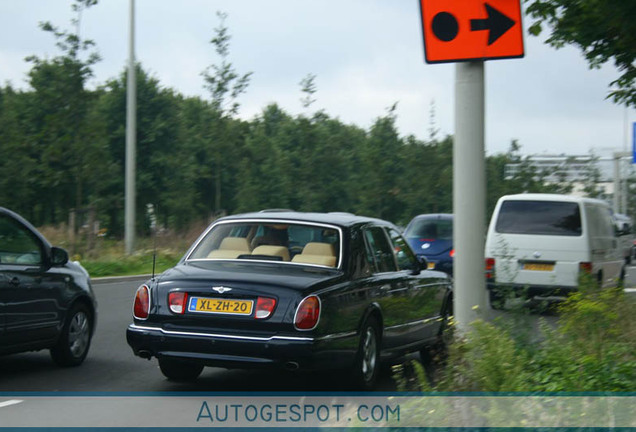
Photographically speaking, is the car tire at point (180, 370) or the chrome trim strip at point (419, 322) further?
the chrome trim strip at point (419, 322)

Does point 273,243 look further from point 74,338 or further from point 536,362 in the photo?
point 536,362

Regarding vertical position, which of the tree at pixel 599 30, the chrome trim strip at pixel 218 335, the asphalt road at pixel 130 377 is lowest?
the asphalt road at pixel 130 377

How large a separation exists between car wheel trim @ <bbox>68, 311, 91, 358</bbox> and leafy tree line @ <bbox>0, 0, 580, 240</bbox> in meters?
17.2

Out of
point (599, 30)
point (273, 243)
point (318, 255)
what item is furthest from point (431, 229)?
point (318, 255)

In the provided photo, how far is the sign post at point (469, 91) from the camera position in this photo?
7.45 m

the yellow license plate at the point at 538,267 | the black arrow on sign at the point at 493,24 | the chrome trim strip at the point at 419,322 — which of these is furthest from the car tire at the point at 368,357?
the yellow license plate at the point at 538,267

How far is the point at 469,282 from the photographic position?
7762mm

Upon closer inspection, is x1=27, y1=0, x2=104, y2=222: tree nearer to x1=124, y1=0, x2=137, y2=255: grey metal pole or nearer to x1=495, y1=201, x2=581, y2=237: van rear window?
x1=124, y1=0, x2=137, y2=255: grey metal pole

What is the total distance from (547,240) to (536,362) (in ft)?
36.6

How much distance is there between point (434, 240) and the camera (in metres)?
21.7

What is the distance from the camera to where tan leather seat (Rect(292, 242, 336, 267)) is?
8781 millimetres

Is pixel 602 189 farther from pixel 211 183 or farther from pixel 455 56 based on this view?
pixel 455 56

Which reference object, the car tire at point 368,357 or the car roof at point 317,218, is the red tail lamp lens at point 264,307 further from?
the car roof at point 317,218

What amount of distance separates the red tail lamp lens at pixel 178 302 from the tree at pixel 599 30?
16.2ft
